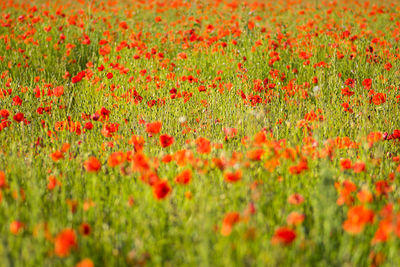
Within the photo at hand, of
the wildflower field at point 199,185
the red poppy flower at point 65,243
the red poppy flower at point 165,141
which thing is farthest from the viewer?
the red poppy flower at point 165,141

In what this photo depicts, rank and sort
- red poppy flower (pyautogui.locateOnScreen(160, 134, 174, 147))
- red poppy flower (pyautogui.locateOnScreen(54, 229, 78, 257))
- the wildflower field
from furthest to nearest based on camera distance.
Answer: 1. red poppy flower (pyautogui.locateOnScreen(160, 134, 174, 147))
2. the wildflower field
3. red poppy flower (pyautogui.locateOnScreen(54, 229, 78, 257))

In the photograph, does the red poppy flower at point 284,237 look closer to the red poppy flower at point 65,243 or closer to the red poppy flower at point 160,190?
the red poppy flower at point 160,190

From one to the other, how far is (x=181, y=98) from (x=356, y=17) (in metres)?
6.49

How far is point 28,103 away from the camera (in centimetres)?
327

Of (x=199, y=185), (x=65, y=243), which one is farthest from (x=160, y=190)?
(x=65, y=243)

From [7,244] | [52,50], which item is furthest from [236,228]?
[52,50]

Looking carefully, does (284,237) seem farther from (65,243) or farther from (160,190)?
(65,243)

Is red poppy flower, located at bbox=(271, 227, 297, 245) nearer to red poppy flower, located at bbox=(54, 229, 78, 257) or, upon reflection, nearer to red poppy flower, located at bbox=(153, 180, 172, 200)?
red poppy flower, located at bbox=(153, 180, 172, 200)

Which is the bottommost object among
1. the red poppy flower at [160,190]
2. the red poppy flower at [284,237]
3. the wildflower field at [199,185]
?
the wildflower field at [199,185]

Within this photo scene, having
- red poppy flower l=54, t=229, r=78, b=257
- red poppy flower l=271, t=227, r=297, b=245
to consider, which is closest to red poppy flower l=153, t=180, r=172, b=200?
red poppy flower l=54, t=229, r=78, b=257

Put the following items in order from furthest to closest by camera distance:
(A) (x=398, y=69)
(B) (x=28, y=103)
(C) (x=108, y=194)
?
(A) (x=398, y=69)
(B) (x=28, y=103)
(C) (x=108, y=194)

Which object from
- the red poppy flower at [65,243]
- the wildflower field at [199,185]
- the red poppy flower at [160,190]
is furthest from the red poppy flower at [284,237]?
the red poppy flower at [65,243]

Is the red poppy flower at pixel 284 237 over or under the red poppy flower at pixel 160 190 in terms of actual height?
under

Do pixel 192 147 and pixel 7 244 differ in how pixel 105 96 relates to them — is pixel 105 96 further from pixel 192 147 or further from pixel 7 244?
pixel 7 244
